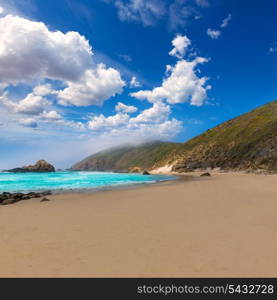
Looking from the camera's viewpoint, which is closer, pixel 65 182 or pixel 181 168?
pixel 65 182

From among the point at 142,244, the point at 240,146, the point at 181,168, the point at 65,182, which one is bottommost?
the point at 65,182

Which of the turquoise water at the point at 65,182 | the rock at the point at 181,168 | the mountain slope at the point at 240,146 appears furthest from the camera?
the rock at the point at 181,168

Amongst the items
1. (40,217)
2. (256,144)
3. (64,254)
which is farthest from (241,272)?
(256,144)

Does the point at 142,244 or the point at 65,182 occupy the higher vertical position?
the point at 142,244

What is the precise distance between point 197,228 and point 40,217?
966 centimetres

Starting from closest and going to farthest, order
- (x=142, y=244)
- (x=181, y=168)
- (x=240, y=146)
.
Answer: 1. (x=142, y=244)
2. (x=240, y=146)
3. (x=181, y=168)

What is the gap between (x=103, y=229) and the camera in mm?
9992

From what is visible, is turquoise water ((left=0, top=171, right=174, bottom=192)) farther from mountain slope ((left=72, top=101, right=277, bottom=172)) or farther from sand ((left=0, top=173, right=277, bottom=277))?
mountain slope ((left=72, top=101, right=277, bottom=172))

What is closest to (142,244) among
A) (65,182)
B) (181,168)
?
(65,182)

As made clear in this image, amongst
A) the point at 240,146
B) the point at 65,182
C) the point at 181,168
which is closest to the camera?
the point at 65,182

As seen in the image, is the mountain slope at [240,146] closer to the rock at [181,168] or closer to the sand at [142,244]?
the rock at [181,168]

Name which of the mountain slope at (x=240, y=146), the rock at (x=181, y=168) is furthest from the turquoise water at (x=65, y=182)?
the rock at (x=181, y=168)

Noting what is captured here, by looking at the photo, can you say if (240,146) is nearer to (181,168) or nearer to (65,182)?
Answer: (181,168)
